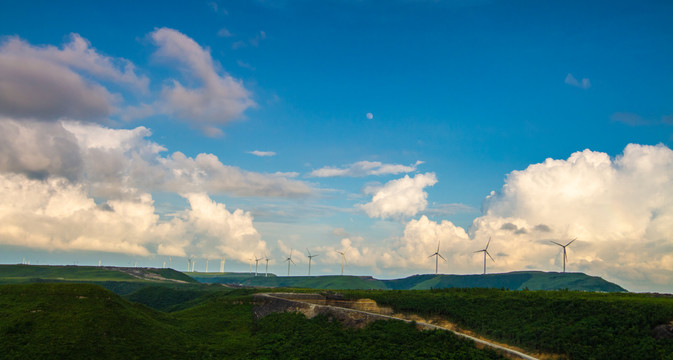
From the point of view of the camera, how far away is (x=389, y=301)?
74.7m

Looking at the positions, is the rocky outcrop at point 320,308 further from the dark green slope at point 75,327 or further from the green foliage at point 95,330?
the dark green slope at point 75,327

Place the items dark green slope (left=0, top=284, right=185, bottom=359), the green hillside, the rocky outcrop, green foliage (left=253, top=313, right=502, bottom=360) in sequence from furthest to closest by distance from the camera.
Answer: the rocky outcrop, dark green slope (left=0, top=284, right=185, bottom=359), the green hillside, green foliage (left=253, top=313, right=502, bottom=360)

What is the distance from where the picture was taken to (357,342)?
52031 mm

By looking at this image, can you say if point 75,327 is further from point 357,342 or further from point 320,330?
point 357,342

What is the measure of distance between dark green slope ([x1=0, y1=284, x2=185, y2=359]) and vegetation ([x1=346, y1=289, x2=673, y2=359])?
3820 centimetres

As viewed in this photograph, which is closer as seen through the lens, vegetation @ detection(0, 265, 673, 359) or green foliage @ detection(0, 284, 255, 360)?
vegetation @ detection(0, 265, 673, 359)

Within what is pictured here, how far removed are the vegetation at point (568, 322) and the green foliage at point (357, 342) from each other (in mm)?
8202

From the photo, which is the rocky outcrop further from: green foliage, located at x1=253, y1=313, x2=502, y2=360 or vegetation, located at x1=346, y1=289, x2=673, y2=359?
vegetation, located at x1=346, y1=289, x2=673, y2=359

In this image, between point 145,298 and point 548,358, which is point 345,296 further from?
point 145,298

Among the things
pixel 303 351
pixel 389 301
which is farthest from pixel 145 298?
pixel 303 351

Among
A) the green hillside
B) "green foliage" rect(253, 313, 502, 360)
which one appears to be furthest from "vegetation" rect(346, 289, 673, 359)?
the green hillside

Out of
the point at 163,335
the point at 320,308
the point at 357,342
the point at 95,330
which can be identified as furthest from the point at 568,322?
the point at 95,330

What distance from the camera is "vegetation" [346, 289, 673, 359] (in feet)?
133

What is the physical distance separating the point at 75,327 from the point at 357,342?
32736 mm
